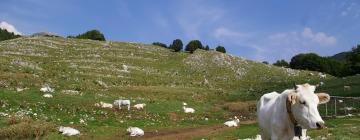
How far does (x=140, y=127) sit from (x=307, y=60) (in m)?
120

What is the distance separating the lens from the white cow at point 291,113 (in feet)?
41.3

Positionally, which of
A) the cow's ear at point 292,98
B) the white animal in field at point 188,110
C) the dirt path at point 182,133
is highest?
→ the cow's ear at point 292,98

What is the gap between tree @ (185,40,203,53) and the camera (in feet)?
515

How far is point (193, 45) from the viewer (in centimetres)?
15862

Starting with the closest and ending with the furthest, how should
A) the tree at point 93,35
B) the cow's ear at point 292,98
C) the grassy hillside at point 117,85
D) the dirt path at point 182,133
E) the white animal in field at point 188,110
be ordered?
the cow's ear at point 292,98 < the dirt path at point 182,133 < the grassy hillside at point 117,85 < the white animal in field at point 188,110 < the tree at point 93,35

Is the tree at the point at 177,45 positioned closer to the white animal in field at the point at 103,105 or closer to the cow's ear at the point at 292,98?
the white animal in field at the point at 103,105

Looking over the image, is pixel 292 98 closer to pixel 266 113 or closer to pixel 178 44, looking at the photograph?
pixel 266 113

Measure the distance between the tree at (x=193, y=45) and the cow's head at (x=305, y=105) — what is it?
14227cm

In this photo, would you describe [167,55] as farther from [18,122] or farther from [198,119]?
[18,122]

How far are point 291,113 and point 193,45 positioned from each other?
14560 cm

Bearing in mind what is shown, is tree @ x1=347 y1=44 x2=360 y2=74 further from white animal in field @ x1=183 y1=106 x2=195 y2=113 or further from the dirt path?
the dirt path

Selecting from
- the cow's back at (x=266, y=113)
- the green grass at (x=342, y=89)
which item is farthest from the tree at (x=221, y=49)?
the cow's back at (x=266, y=113)

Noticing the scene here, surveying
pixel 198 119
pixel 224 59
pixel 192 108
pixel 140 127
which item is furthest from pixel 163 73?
pixel 140 127

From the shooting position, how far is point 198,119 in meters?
47.5
